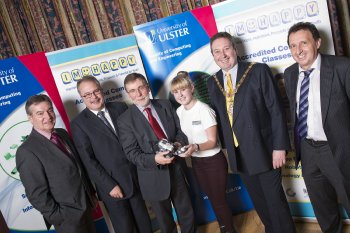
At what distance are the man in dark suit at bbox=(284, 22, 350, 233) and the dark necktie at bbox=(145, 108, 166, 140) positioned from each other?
1.00 m

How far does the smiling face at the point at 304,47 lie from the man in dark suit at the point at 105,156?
1.52 m

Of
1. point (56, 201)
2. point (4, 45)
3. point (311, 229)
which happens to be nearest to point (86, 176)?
point (56, 201)

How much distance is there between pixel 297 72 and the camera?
2.12m

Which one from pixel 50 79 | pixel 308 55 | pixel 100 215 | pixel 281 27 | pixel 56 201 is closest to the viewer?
pixel 308 55

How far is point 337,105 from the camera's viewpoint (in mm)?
1868

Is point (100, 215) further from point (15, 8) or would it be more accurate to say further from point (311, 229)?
point (15, 8)

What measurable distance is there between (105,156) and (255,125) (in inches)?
49.0

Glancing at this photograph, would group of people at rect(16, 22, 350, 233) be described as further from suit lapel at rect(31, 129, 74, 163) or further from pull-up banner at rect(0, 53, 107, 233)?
pull-up banner at rect(0, 53, 107, 233)

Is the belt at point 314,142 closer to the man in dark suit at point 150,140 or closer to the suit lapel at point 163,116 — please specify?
the man in dark suit at point 150,140

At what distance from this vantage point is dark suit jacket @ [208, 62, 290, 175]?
2.16 metres

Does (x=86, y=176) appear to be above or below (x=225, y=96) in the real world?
below

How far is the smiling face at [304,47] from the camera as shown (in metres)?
1.95

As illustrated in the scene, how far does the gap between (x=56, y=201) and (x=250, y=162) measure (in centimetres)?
148

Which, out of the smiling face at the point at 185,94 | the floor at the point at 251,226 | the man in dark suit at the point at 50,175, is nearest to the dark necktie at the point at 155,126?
the smiling face at the point at 185,94
